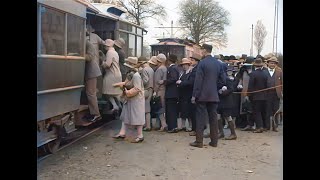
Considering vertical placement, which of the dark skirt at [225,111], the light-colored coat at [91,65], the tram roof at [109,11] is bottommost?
the dark skirt at [225,111]

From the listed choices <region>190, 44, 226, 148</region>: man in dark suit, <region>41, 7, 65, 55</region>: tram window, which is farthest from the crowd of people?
<region>41, 7, 65, 55</region>: tram window

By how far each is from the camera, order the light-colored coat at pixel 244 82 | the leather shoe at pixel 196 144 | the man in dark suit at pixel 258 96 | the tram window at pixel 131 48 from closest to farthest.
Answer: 1. the man in dark suit at pixel 258 96
2. the tram window at pixel 131 48
3. the leather shoe at pixel 196 144
4. the light-colored coat at pixel 244 82

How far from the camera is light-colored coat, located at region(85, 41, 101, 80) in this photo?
413 centimetres

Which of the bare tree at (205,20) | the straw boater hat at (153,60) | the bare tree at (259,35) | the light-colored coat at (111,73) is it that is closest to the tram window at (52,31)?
the light-colored coat at (111,73)

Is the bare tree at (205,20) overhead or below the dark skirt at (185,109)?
overhead

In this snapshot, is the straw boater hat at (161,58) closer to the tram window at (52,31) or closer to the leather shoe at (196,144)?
the leather shoe at (196,144)

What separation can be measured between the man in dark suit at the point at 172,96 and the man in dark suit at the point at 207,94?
2.63 feet

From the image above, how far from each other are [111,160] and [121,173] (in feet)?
0.62

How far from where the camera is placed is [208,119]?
4.88 metres

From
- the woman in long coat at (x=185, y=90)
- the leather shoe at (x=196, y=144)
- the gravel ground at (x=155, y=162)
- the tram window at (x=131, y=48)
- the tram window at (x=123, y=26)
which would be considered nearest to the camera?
the gravel ground at (x=155, y=162)

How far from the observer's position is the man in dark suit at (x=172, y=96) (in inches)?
220
